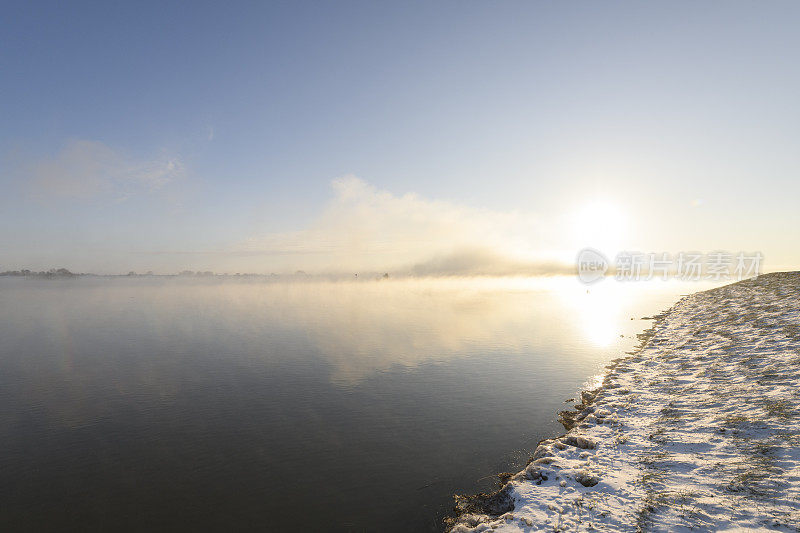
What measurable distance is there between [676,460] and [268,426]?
23.2m

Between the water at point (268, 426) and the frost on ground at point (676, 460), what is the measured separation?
10.00 ft

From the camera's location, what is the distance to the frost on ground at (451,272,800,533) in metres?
11.5

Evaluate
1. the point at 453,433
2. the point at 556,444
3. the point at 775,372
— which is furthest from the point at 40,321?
the point at 775,372

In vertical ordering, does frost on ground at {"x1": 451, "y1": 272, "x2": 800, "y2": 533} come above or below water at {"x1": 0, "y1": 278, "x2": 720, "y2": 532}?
above

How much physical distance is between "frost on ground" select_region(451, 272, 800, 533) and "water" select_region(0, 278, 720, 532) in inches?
120

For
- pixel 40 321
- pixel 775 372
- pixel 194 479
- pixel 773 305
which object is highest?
pixel 773 305

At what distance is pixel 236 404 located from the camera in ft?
88.7

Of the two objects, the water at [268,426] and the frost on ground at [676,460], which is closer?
the frost on ground at [676,460]

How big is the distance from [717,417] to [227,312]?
9129 centimetres

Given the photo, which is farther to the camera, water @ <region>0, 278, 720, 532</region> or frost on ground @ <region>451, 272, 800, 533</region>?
water @ <region>0, 278, 720, 532</region>

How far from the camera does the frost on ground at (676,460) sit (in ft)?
37.8

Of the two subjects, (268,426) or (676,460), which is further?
(268,426)

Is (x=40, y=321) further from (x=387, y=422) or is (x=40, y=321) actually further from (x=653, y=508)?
(x=653, y=508)

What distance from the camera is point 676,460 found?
1488cm
